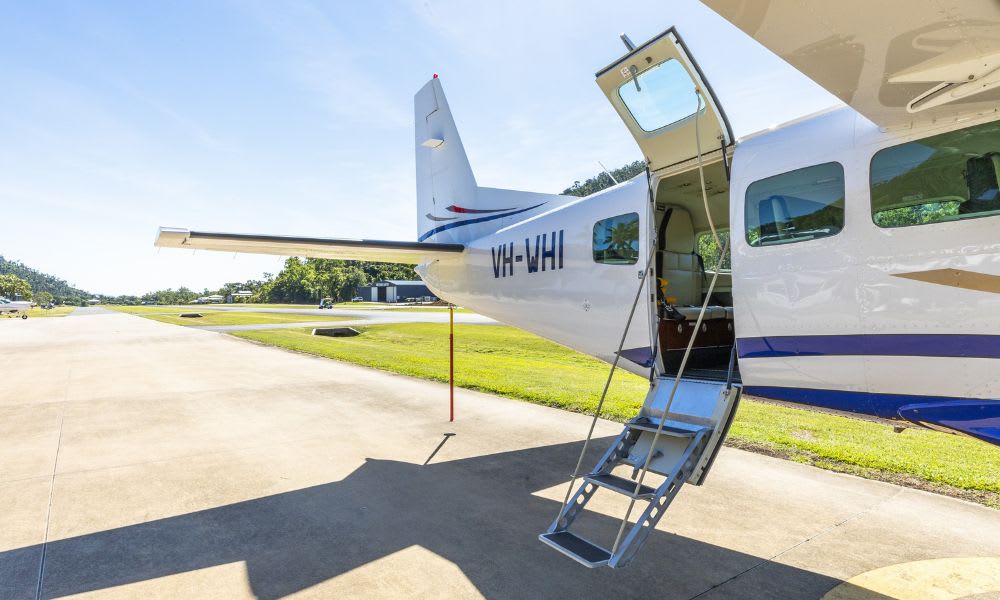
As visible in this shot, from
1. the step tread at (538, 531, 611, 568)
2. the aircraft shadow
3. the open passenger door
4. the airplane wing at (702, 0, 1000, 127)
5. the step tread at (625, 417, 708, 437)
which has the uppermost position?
the open passenger door

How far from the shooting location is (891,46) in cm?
245

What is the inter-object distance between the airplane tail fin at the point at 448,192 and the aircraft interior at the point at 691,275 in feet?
7.52

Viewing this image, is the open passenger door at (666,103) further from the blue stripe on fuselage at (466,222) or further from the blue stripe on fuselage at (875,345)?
the blue stripe on fuselage at (466,222)

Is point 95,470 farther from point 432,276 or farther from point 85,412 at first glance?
point 432,276

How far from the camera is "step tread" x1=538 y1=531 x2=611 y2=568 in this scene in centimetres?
318

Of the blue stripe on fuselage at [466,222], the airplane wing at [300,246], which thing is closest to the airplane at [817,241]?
the airplane wing at [300,246]

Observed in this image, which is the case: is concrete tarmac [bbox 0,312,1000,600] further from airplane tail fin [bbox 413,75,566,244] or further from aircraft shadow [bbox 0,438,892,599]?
airplane tail fin [bbox 413,75,566,244]

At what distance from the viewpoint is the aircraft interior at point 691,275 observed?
17.3 ft

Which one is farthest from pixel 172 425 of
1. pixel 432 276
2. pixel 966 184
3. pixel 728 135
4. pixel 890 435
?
pixel 890 435

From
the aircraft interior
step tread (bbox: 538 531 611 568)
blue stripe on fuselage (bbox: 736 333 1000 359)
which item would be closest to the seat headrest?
the aircraft interior

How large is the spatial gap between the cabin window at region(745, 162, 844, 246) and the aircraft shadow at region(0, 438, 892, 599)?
2.47 meters

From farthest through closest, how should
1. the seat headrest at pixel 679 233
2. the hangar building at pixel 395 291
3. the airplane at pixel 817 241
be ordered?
the hangar building at pixel 395 291, the seat headrest at pixel 679 233, the airplane at pixel 817 241

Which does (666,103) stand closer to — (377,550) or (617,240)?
(617,240)

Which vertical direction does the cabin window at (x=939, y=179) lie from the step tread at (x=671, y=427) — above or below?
above
